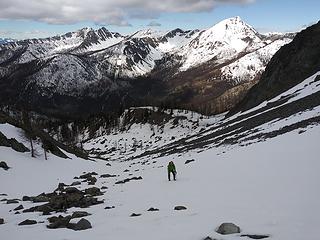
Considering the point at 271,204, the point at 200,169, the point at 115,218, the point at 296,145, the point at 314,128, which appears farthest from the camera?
the point at 200,169

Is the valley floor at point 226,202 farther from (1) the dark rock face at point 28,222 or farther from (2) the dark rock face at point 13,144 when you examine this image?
(2) the dark rock face at point 13,144

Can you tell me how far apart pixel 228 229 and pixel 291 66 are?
329 feet

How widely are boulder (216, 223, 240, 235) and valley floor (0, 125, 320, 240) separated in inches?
10.1

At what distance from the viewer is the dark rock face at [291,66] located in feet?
324

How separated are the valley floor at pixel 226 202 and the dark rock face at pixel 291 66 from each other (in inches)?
2597

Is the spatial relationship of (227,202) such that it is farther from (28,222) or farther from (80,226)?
(28,222)

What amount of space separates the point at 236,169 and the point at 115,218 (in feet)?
43.8

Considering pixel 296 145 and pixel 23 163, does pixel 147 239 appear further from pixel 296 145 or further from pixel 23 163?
pixel 23 163

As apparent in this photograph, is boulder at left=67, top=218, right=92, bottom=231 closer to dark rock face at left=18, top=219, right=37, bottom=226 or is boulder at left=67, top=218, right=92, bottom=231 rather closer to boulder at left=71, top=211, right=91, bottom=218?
dark rock face at left=18, top=219, right=37, bottom=226

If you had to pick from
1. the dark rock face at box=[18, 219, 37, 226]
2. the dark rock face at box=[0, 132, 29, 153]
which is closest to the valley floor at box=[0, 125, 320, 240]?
the dark rock face at box=[18, 219, 37, 226]

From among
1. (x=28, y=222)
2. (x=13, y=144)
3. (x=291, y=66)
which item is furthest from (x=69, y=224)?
(x=291, y=66)

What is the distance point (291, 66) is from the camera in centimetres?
10794

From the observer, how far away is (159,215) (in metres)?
19.5

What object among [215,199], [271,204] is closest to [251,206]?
[271,204]
